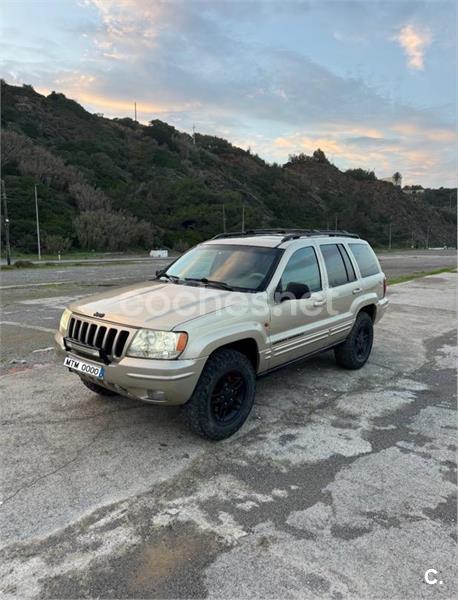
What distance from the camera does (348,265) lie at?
554 cm

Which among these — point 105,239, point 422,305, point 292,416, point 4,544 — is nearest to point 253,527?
point 4,544

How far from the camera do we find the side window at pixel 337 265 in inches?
201

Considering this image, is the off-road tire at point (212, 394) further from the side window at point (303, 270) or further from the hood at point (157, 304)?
the side window at point (303, 270)

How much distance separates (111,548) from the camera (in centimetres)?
247

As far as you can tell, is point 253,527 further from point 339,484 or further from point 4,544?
point 4,544

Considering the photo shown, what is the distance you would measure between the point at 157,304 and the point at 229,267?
3.43 ft

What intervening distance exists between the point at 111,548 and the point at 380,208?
11855cm

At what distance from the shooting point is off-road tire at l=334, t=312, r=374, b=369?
5531 mm

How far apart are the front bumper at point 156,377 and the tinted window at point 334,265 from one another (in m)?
2.33

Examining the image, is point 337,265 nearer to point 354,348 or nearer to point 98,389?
point 354,348

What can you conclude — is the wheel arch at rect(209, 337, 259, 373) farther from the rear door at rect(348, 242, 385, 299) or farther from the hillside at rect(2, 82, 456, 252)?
the hillside at rect(2, 82, 456, 252)

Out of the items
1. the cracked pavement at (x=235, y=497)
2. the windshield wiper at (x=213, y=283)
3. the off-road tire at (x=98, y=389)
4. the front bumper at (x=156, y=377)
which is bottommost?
the cracked pavement at (x=235, y=497)

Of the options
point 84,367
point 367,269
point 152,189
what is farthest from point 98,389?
point 152,189

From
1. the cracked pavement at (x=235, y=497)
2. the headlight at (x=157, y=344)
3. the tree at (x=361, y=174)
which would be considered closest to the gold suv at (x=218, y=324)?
the headlight at (x=157, y=344)
